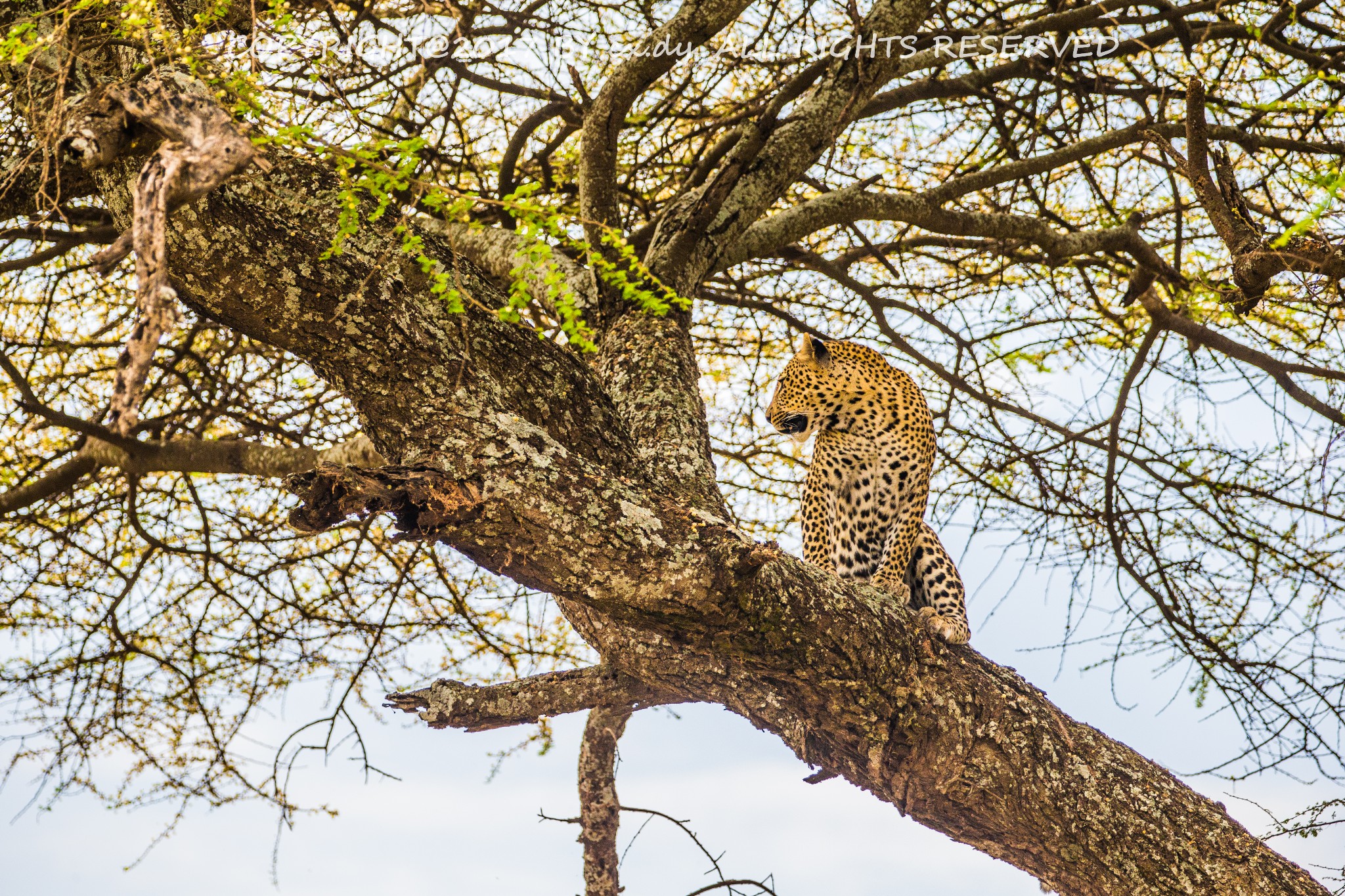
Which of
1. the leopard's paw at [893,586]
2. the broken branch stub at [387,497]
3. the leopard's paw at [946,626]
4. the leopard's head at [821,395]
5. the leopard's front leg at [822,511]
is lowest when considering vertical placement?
the broken branch stub at [387,497]

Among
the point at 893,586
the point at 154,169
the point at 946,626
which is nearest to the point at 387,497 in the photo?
the point at 154,169

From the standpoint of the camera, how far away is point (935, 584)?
13.2ft

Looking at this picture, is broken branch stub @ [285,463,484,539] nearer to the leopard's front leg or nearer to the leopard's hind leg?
the leopard's hind leg

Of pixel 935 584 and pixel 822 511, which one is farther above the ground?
pixel 822 511

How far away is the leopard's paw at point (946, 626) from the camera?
3572 mm

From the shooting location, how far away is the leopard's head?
4305 millimetres

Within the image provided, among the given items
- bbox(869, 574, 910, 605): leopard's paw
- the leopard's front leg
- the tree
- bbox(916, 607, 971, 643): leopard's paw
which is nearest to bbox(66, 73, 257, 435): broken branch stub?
the tree

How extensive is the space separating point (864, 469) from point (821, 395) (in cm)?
33

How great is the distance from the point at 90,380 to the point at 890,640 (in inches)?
169

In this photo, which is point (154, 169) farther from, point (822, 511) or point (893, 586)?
point (822, 511)

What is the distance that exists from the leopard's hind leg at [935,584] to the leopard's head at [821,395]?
514mm

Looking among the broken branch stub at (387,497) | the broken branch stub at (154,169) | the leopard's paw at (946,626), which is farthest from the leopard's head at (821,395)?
the broken branch stub at (154,169)

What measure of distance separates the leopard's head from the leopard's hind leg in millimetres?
514

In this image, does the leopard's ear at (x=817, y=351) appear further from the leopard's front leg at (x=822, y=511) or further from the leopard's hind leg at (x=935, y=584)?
the leopard's hind leg at (x=935, y=584)
